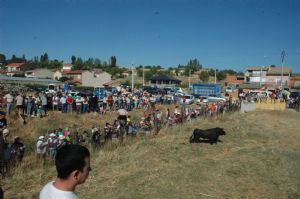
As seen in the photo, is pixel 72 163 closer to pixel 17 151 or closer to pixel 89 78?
pixel 17 151

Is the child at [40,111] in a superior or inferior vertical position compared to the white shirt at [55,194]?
inferior

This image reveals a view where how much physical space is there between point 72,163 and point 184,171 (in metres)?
8.77

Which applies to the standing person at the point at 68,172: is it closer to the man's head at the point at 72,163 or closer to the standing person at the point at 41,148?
the man's head at the point at 72,163

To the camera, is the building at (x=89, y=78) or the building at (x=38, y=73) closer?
the building at (x=89, y=78)

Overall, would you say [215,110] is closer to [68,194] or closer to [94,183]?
[94,183]

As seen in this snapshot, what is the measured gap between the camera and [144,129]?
1859cm

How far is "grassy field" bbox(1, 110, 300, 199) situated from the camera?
9.65 m

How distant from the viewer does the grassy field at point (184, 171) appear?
9.65m

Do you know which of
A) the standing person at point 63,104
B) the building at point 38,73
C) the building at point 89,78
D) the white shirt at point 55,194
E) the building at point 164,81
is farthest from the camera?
the building at point 38,73

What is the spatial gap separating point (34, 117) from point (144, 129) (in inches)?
302

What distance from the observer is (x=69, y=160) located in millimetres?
2914

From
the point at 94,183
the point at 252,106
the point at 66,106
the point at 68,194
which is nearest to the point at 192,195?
the point at 94,183

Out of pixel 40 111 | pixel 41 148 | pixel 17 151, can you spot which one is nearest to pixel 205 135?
pixel 41 148

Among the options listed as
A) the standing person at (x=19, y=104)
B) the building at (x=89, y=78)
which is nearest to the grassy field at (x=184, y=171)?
the standing person at (x=19, y=104)
